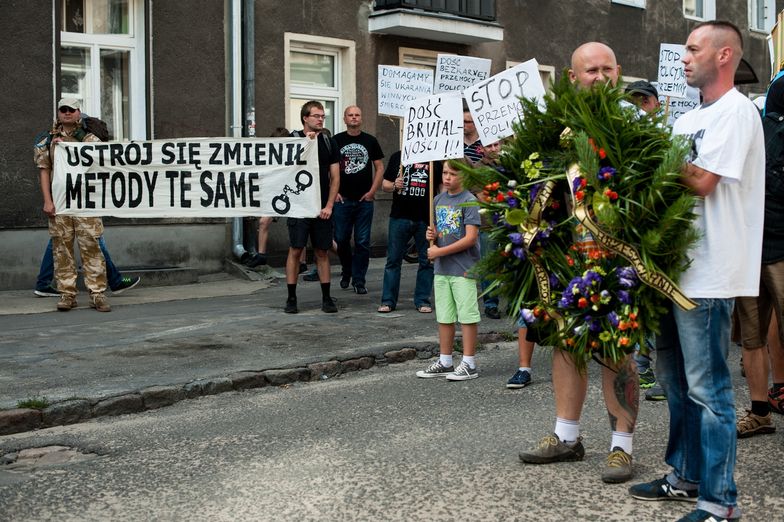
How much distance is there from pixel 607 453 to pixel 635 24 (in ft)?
58.6

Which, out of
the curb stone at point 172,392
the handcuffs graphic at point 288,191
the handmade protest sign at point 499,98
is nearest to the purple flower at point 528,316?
the curb stone at point 172,392

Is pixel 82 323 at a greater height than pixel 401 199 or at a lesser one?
lesser

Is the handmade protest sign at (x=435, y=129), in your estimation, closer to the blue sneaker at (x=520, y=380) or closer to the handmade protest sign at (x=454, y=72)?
the blue sneaker at (x=520, y=380)

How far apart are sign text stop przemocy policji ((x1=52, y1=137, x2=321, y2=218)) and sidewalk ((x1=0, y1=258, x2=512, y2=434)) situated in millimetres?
1076

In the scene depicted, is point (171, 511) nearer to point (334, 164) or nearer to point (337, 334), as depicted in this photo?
point (337, 334)

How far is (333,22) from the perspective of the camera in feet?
53.9

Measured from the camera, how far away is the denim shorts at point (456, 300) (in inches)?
316

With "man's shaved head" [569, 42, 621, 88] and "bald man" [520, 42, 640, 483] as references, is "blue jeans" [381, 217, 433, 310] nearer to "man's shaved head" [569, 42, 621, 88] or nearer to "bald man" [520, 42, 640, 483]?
"bald man" [520, 42, 640, 483]

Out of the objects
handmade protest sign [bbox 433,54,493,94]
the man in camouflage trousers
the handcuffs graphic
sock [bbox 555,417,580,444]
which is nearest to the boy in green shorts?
sock [bbox 555,417,580,444]

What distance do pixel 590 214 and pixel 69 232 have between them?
7.72 metres

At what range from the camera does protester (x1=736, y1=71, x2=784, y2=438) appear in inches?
241

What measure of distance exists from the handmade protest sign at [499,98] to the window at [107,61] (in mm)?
6724

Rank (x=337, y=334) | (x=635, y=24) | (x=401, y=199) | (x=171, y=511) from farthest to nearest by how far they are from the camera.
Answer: (x=635, y=24)
(x=401, y=199)
(x=337, y=334)
(x=171, y=511)

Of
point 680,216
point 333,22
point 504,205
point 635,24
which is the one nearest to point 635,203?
point 680,216
